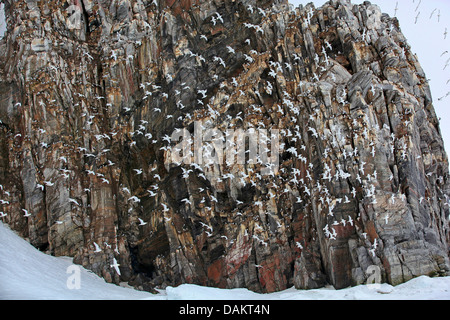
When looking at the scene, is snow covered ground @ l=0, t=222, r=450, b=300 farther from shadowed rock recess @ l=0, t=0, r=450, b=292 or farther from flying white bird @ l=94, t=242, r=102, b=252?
flying white bird @ l=94, t=242, r=102, b=252

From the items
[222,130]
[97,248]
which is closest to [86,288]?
[97,248]

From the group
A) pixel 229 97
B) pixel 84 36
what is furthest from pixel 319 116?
pixel 84 36

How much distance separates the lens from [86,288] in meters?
45.2

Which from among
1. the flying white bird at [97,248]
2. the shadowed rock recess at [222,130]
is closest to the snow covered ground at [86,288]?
the shadowed rock recess at [222,130]

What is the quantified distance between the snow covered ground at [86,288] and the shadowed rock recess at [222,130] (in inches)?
68.7

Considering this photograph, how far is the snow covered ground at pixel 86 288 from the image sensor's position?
34.8 metres

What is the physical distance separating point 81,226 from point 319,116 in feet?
82.7

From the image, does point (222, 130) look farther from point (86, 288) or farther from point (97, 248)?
point (86, 288)

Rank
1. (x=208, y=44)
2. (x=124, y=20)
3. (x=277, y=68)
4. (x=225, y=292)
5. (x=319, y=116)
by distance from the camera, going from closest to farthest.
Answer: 1. (x=225, y=292)
2. (x=319, y=116)
3. (x=277, y=68)
4. (x=208, y=44)
5. (x=124, y=20)

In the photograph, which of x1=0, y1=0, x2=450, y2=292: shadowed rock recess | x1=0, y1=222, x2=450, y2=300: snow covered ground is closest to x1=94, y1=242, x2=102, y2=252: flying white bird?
x1=0, y1=0, x2=450, y2=292: shadowed rock recess

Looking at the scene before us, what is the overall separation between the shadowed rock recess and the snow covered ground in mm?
1746

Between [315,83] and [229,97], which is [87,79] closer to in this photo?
[229,97]

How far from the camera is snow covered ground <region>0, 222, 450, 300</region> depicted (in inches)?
1372

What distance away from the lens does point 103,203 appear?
2144 inches
